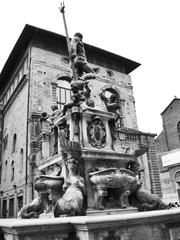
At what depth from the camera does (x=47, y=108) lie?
17.9m

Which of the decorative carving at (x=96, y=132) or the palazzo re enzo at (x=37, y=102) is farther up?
the palazzo re enzo at (x=37, y=102)

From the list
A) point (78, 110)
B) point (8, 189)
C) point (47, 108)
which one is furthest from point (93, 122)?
point (8, 189)

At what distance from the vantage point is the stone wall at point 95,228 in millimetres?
3072

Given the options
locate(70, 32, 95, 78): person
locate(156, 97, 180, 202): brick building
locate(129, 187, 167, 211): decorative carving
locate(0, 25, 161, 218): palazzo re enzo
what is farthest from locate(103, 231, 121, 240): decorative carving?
locate(156, 97, 180, 202): brick building

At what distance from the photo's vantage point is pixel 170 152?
2873 cm

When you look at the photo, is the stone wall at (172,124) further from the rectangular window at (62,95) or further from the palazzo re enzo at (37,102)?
the rectangular window at (62,95)

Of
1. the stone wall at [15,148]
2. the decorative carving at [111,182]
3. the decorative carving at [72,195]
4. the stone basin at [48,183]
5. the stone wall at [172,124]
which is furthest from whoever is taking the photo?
the stone wall at [172,124]

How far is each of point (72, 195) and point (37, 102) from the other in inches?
552

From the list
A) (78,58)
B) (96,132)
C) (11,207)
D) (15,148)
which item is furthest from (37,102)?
(96,132)

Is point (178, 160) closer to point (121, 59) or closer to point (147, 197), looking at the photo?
point (121, 59)

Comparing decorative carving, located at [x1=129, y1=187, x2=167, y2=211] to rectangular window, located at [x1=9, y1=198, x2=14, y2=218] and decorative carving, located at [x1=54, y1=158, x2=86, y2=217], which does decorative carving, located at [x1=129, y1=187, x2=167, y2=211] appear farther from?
rectangular window, located at [x1=9, y1=198, x2=14, y2=218]

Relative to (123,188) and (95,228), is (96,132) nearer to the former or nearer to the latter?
(123,188)

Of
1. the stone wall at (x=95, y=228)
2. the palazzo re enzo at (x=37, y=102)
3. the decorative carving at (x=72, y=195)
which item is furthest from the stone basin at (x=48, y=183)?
the palazzo re enzo at (x=37, y=102)

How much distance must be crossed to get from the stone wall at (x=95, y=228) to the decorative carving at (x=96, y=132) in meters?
2.23
